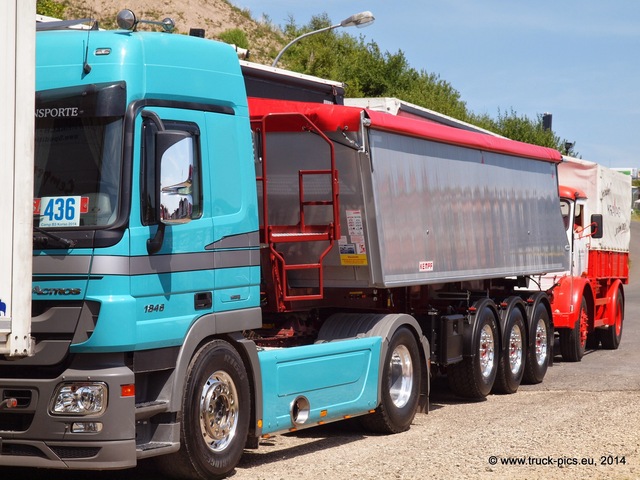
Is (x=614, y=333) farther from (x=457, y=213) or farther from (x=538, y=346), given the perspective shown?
(x=457, y=213)

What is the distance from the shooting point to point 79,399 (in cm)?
743

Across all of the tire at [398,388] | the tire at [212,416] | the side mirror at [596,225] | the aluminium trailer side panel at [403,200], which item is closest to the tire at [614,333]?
the side mirror at [596,225]

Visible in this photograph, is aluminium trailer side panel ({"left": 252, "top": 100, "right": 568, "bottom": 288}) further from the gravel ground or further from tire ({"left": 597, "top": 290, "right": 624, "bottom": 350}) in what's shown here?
tire ({"left": 597, "top": 290, "right": 624, "bottom": 350})

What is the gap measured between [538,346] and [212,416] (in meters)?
8.11

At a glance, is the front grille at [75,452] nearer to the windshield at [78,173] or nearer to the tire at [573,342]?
the windshield at [78,173]

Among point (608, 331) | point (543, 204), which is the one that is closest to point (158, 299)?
point (543, 204)

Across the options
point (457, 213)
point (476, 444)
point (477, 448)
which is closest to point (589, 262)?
point (457, 213)

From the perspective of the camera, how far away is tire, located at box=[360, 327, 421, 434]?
428 inches

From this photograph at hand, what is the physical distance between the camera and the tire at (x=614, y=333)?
67.2ft

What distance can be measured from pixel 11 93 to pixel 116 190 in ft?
3.42

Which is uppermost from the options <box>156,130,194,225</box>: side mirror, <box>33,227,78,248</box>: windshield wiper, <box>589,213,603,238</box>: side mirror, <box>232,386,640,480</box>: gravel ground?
<box>589,213,603,238</box>: side mirror

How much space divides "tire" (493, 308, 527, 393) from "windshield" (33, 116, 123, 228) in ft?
25.1

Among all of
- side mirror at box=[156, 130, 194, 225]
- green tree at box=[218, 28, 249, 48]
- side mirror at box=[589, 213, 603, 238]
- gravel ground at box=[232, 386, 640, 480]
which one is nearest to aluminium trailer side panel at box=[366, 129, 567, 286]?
gravel ground at box=[232, 386, 640, 480]

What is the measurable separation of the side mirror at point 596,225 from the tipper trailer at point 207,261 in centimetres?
739
